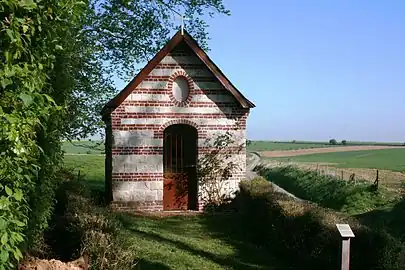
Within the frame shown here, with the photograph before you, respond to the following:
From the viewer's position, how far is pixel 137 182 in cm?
1809

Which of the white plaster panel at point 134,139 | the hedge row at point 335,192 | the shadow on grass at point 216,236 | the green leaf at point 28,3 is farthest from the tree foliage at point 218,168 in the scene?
the green leaf at point 28,3

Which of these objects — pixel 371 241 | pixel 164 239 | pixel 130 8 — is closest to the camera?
pixel 371 241

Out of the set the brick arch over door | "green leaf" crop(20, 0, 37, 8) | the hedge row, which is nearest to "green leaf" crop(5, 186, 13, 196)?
"green leaf" crop(20, 0, 37, 8)

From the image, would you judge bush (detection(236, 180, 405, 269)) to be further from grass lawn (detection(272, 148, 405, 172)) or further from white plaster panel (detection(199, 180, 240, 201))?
grass lawn (detection(272, 148, 405, 172))

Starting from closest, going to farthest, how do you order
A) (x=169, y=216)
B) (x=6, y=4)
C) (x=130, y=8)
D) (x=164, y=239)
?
(x=6, y=4)
(x=164, y=239)
(x=169, y=216)
(x=130, y=8)

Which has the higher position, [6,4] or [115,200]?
[6,4]

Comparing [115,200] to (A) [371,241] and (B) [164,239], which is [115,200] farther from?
(A) [371,241]

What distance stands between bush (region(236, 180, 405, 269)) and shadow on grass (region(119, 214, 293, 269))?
0.40 metres

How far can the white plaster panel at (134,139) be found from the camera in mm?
17906

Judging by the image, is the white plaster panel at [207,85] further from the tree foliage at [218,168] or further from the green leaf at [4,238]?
the green leaf at [4,238]

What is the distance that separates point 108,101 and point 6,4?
14625 millimetres

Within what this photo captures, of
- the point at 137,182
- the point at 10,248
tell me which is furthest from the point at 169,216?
the point at 10,248

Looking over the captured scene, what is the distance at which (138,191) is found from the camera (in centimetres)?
1812

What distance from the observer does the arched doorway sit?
19.0m
